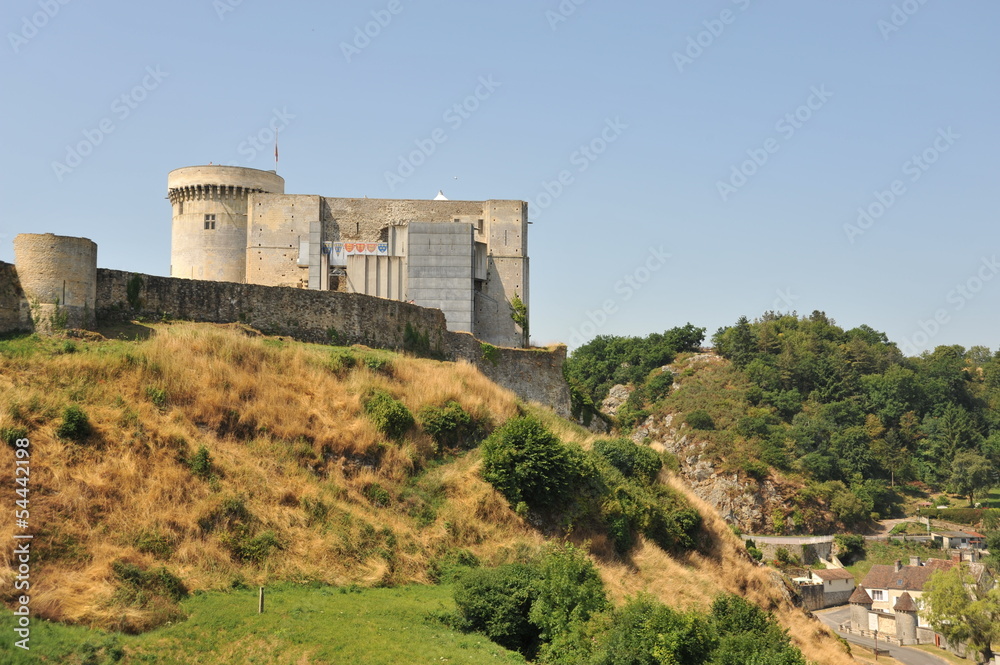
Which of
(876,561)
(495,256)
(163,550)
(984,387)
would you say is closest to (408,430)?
(163,550)

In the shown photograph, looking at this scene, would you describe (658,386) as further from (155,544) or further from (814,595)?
(155,544)

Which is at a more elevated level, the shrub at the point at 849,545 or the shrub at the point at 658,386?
the shrub at the point at 658,386

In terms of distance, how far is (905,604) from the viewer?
5856 centimetres

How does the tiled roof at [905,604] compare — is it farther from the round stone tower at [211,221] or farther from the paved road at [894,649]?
the round stone tower at [211,221]

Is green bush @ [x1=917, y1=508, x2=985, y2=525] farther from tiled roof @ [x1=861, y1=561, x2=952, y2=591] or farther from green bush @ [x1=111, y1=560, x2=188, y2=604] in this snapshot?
green bush @ [x1=111, y1=560, x2=188, y2=604]

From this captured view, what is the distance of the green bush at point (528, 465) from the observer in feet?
80.5

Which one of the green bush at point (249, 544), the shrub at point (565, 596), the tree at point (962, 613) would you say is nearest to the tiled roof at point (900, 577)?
the tree at point (962, 613)

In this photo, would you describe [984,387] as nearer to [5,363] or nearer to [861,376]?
[861,376]

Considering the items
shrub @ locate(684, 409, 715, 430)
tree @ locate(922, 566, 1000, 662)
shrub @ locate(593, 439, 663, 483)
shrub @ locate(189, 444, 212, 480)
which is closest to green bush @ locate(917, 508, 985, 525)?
shrub @ locate(684, 409, 715, 430)

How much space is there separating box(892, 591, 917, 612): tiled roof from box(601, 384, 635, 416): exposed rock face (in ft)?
176

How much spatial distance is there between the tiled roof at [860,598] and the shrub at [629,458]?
38443mm

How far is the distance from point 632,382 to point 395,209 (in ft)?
259

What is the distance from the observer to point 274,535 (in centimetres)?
1972

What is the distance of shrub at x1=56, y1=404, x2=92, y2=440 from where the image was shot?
744 inches
